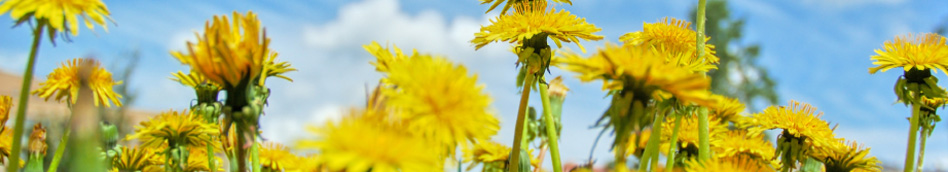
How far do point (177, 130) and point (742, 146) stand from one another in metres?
1.27

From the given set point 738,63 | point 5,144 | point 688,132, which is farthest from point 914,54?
point 738,63

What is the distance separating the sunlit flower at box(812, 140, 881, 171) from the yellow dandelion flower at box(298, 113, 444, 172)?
1.14 meters

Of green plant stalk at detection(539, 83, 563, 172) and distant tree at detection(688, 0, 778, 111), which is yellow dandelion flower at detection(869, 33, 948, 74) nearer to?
green plant stalk at detection(539, 83, 563, 172)

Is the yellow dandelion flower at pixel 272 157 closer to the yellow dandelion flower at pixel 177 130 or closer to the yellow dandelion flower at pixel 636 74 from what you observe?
the yellow dandelion flower at pixel 177 130

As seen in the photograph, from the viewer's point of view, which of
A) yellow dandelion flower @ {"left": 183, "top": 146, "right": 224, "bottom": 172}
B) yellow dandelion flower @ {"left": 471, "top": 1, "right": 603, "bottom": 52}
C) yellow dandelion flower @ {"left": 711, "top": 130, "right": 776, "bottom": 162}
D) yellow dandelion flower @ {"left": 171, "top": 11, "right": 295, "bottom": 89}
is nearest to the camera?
yellow dandelion flower @ {"left": 171, "top": 11, "right": 295, "bottom": 89}

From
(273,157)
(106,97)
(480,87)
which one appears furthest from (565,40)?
Result: (106,97)

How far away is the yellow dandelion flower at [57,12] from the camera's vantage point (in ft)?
2.75

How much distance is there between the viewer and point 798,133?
1.49 meters

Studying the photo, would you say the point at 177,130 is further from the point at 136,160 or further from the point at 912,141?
the point at 912,141

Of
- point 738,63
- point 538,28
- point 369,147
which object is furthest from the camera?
point 738,63

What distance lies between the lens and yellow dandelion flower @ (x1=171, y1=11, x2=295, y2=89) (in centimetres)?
77

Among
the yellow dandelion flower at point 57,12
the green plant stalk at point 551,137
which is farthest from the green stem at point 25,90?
the green plant stalk at point 551,137

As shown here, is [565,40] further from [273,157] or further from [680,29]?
[273,157]

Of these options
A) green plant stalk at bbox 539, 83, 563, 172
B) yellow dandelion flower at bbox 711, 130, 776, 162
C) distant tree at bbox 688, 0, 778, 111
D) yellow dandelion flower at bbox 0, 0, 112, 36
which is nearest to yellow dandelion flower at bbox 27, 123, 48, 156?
yellow dandelion flower at bbox 0, 0, 112, 36
